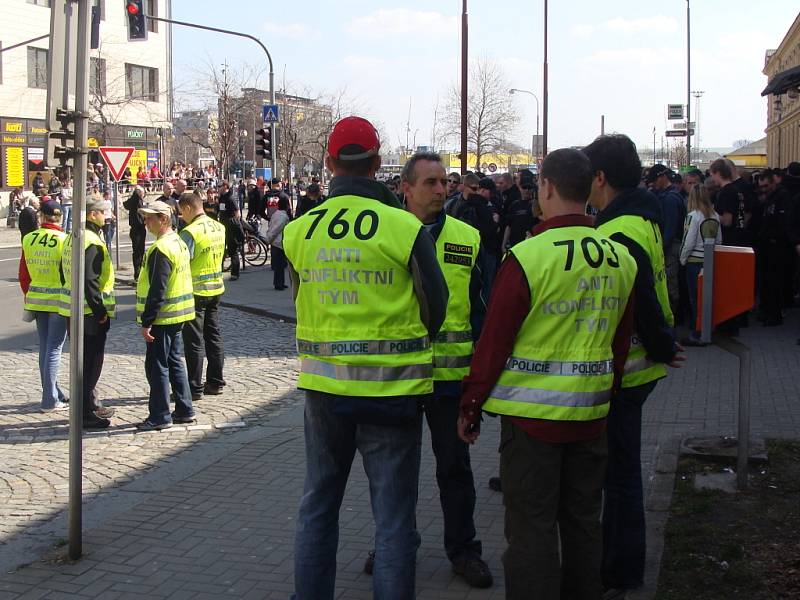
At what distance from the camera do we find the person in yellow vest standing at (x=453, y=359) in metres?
4.77

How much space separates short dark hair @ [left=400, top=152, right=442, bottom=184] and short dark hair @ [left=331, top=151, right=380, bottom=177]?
1.13 meters

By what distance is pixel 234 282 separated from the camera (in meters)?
19.4

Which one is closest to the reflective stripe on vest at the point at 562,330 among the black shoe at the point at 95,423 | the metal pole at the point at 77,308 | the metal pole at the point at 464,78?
the metal pole at the point at 77,308

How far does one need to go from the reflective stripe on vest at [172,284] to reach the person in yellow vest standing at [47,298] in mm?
1037

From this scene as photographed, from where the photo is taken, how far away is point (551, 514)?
368 centimetres

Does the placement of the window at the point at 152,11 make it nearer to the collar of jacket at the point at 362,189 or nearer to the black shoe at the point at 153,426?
the black shoe at the point at 153,426

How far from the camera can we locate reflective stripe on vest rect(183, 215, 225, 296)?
8.99m

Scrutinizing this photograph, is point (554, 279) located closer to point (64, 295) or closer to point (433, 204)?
point (433, 204)

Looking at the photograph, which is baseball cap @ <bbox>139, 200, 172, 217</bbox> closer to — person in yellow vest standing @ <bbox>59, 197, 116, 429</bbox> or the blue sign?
person in yellow vest standing @ <bbox>59, 197, 116, 429</bbox>

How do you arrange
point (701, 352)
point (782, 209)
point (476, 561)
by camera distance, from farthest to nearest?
point (782, 209)
point (701, 352)
point (476, 561)

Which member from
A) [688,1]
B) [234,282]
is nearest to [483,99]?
[688,1]

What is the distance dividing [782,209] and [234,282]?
10686mm

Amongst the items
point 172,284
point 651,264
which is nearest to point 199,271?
point 172,284

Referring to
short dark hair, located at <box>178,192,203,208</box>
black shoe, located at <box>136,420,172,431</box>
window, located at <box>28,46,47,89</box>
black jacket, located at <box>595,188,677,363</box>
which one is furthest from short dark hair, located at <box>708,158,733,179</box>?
window, located at <box>28,46,47,89</box>
